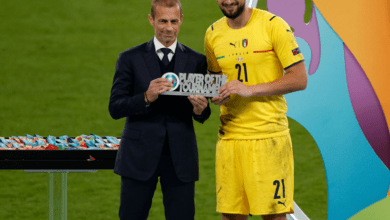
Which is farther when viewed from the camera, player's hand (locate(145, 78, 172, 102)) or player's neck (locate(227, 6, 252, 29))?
player's neck (locate(227, 6, 252, 29))

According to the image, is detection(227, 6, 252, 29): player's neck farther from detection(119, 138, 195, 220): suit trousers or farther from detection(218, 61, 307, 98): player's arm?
detection(119, 138, 195, 220): suit trousers

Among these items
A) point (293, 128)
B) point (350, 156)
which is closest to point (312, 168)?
point (293, 128)

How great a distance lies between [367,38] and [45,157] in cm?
213

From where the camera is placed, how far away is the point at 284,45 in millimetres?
1938

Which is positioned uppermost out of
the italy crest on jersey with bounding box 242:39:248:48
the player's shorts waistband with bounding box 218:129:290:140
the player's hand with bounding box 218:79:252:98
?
the italy crest on jersey with bounding box 242:39:248:48

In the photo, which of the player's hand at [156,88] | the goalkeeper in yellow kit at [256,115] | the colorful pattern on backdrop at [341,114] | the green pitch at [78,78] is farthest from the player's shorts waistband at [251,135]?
the green pitch at [78,78]

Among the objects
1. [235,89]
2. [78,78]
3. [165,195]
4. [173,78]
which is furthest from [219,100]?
[78,78]

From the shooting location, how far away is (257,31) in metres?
1.98

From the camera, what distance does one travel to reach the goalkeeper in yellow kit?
195cm

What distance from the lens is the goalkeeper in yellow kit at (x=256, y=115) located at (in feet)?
6.40

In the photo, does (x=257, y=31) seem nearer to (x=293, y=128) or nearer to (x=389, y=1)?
(x=389, y=1)

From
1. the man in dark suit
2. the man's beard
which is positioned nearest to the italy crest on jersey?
the man's beard

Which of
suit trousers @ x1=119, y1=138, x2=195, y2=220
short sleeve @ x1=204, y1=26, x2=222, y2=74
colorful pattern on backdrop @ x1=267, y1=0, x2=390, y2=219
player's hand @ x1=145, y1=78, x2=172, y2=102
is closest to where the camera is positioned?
player's hand @ x1=145, y1=78, x2=172, y2=102

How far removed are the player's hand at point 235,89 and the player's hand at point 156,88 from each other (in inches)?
8.1
